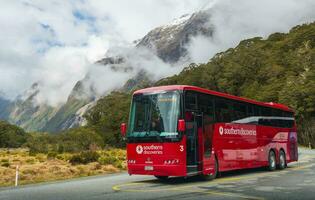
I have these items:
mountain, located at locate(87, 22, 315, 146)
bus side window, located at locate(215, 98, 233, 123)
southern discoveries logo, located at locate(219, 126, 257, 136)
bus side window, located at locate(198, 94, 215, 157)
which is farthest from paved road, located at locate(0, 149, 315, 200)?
mountain, located at locate(87, 22, 315, 146)

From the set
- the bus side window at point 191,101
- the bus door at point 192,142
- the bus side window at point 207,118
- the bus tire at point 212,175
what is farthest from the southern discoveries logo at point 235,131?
the bus side window at point 191,101

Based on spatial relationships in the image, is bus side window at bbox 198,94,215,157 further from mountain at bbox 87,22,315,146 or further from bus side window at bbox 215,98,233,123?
mountain at bbox 87,22,315,146

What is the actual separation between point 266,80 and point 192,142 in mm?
78633

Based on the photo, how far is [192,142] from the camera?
16.8 metres

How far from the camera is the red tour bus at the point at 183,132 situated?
1634 centimetres

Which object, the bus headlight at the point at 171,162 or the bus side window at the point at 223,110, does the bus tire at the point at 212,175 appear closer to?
the bus side window at the point at 223,110

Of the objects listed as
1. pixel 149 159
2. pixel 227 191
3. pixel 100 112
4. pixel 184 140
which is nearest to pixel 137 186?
pixel 149 159

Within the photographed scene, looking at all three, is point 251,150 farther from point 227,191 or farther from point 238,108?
point 227,191

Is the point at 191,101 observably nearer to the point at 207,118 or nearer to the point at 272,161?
the point at 207,118

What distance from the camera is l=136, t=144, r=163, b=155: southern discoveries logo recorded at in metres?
16.5

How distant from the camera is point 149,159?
1680cm

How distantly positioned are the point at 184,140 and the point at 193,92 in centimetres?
200

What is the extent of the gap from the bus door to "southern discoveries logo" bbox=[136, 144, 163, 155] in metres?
1.02

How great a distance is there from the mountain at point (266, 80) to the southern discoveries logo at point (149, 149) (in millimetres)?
54942
